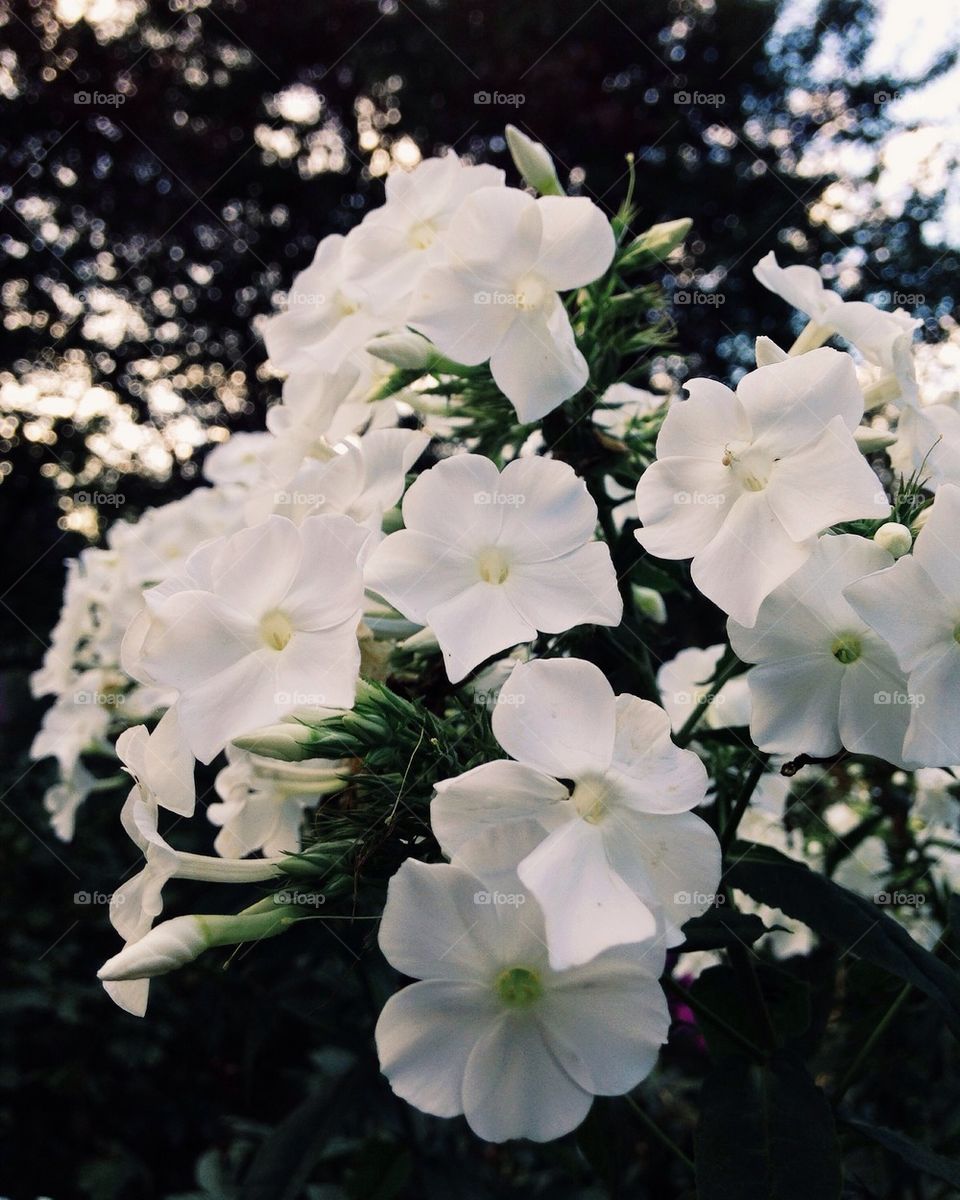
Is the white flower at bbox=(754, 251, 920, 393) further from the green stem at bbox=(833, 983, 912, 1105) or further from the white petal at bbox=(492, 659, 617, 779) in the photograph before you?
the green stem at bbox=(833, 983, 912, 1105)

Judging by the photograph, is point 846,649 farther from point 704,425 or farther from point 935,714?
point 704,425

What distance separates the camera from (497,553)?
72 centimetres

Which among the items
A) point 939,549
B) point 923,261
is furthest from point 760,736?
point 923,261

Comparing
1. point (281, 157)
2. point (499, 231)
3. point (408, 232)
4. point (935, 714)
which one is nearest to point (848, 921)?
point (935, 714)

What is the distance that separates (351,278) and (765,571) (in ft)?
1.72

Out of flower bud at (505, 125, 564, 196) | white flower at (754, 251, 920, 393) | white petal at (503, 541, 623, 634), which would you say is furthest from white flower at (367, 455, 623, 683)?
flower bud at (505, 125, 564, 196)

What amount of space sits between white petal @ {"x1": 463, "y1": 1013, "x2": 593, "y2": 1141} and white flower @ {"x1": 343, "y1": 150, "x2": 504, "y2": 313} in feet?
2.09

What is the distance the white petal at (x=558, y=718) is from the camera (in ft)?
1.91

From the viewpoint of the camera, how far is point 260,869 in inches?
28.6

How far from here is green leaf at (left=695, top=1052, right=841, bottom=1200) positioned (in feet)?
2.26

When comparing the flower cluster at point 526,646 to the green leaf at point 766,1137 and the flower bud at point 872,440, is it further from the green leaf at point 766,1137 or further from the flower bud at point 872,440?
the green leaf at point 766,1137

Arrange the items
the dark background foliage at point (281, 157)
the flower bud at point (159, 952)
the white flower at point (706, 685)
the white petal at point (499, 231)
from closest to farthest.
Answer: the flower bud at point (159, 952) < the white petal at point (499, 231) < the white flower at point (706, 685) < the dark background foliage at point (281, 157)
